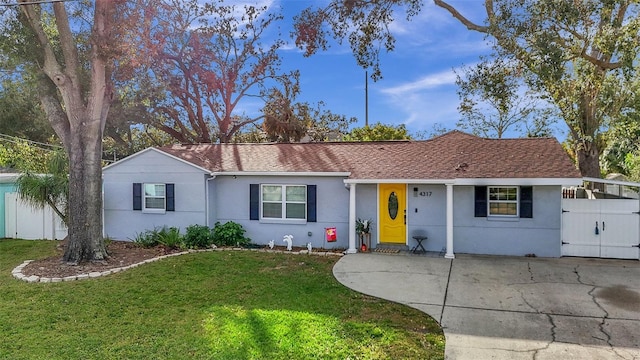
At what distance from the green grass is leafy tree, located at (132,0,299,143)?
15807mm

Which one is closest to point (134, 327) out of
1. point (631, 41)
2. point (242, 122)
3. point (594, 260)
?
point (594, 260)

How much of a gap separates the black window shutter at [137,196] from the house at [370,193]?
0.12 feet

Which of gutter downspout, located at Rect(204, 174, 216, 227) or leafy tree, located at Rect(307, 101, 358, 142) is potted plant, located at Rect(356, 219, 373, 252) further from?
leafy tree, located at Rect(307, 101, 358, 142)

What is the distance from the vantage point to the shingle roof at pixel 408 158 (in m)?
11.5

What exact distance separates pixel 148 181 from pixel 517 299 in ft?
39.0

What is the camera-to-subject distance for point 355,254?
11703mm

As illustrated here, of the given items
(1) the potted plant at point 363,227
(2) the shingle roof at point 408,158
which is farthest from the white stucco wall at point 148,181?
(1) the potted plant at point 363,227

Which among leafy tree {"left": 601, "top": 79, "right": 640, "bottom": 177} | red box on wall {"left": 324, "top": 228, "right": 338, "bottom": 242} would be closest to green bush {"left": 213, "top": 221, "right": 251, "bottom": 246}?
red box on wall {"left": 324, "top": 228, "right": 338, "bottom": 242}

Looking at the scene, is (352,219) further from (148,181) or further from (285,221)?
(148,181)

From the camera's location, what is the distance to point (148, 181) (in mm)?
13648

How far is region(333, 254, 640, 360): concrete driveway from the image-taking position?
221 inches

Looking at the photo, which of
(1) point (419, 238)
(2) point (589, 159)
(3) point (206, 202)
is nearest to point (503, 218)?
(1) point (419, 238)

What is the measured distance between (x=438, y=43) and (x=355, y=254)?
34.9 ft

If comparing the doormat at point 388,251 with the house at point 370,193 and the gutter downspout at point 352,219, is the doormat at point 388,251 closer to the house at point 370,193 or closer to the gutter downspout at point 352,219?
the house at point 370,193
